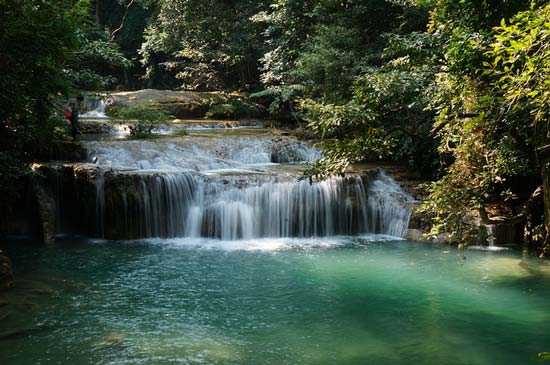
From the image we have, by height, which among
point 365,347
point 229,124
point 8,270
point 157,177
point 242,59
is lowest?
point 365,347

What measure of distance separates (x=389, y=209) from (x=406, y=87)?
5.18 m

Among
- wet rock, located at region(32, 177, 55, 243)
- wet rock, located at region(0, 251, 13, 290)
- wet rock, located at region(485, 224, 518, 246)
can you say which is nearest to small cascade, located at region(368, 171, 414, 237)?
wet rock, located at region(485, 224, 518, 246)

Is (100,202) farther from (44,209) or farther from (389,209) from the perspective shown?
(389,209)

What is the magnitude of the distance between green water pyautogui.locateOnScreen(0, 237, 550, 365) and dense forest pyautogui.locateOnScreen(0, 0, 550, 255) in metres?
1.09

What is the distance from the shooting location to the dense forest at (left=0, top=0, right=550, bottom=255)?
6660 mm

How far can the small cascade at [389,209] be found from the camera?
1335 centimetres

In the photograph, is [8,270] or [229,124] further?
[229,124]

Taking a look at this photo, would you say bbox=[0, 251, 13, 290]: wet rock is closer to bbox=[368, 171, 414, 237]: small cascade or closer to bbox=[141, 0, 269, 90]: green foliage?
bbox=[368, 171, 414, 237]: small cascade

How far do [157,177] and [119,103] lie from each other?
10.2m

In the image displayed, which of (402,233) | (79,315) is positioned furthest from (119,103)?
(79,315)

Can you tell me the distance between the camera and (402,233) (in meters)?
13.2

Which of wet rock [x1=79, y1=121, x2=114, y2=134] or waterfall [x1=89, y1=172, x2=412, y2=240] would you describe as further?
wet rock [x1=79, y1=121, x2=114, y2=134]

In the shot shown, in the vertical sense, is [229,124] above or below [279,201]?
above

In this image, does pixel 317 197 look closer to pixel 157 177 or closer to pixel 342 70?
pixel 157 177
